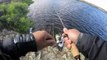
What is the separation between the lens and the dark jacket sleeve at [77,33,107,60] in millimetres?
857

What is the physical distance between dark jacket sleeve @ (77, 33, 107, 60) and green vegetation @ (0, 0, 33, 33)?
36.8ft

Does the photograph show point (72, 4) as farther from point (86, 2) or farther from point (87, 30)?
point (87, 30)

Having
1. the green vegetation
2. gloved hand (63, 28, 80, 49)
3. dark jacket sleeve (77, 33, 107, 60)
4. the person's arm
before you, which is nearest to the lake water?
the green vegetation

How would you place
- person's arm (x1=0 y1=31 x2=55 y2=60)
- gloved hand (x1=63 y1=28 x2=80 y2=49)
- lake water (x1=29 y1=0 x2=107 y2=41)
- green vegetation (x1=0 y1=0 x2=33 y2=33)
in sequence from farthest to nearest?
green vegetation (x1=0 y1=0 x2=33 y2=33), lake water (x1=29 y1=0 x2=107 y2=41), gloved hand (x1=63 y1=28 x2=80 y2=49), person's arm (x1=0 y1=31 x2=55 y2=60)

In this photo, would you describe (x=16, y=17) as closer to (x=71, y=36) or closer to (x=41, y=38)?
(x=71, y=36)

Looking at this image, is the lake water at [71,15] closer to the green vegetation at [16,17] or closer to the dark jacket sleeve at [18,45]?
the green vegetation at [16,17]

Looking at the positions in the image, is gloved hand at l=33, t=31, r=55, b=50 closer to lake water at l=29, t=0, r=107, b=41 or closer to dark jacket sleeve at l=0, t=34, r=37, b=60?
dark jacket sleeve at l=0, t=34, r=37, b=60

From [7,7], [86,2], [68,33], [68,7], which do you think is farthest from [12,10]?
[68,33]

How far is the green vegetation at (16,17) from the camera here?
40.1ft

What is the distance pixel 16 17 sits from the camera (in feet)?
41.4

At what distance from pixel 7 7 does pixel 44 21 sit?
7.66ft

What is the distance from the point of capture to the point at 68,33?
1.04 meters

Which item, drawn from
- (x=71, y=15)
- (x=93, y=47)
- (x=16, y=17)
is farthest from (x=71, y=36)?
(x=16, y=17)

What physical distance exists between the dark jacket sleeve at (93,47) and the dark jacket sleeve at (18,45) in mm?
198
